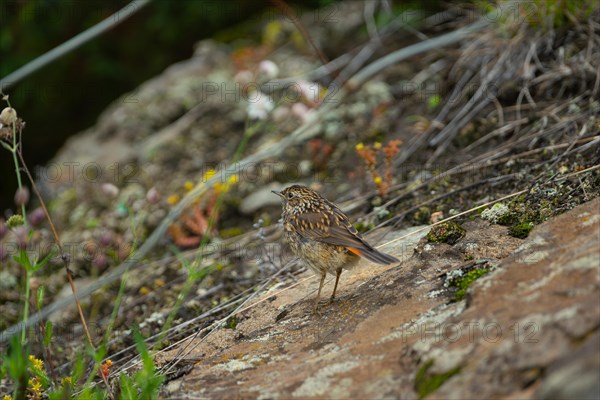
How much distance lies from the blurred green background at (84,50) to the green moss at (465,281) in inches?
231

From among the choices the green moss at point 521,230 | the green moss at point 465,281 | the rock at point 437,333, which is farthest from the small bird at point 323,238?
the green moss at point 521,230

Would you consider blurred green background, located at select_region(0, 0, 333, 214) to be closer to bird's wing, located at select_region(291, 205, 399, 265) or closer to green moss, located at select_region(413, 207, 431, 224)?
green moss, located at select_region(413, 207, 431, 224)

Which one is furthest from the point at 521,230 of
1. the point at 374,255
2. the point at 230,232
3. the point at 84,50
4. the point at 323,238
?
the point at 84,50

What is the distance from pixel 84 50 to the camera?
9227mm

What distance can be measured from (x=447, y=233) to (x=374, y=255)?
74 centimetres

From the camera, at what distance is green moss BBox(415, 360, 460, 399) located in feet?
9.92

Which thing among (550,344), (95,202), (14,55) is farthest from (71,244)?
(550,344)

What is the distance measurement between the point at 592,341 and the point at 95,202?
20.9 ft

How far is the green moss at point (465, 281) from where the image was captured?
3.77m

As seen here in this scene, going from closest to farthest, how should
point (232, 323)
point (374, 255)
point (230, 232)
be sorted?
point (374, 255), point (232, 323), point (230, 232)

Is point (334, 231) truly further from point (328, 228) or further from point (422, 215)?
point (422, 215)

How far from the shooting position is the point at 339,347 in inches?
149

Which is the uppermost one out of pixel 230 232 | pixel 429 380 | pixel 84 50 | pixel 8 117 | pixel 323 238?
pixel 84 50

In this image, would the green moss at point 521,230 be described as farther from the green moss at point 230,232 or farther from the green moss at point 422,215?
the green moss at point 230,232
